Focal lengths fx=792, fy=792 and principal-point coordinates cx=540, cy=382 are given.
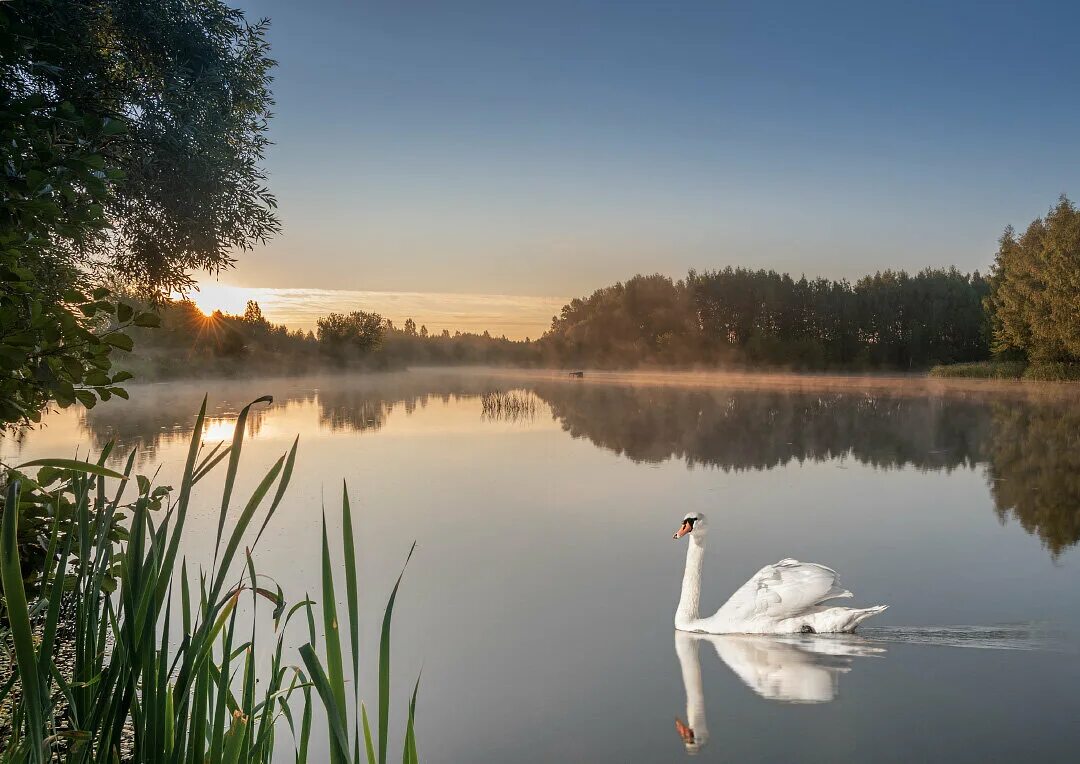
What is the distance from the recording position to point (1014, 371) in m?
35.5

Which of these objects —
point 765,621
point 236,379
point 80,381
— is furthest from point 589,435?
point 236,379

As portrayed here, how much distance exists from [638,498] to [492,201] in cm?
2546

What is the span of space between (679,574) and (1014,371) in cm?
3551

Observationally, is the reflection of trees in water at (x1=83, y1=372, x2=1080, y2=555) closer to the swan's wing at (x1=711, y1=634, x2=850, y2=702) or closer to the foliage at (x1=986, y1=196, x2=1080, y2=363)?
the swan's wing at (x1=711, y1=634, x2=850, y2=702)

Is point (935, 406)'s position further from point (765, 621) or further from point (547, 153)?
point (765, 621)

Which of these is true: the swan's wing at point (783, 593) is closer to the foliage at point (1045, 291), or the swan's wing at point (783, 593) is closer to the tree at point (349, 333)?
the foliage at point (1045, 291)

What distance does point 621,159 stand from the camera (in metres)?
34.0

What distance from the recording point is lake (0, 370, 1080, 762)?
3.75m

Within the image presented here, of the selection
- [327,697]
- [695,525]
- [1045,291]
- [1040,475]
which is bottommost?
[1040,475]

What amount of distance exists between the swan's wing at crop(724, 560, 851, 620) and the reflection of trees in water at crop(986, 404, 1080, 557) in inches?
137

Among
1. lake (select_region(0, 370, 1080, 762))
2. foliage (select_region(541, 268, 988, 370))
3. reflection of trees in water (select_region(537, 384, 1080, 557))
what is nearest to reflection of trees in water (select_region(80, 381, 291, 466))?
lake (select_region(0, 370, 1080, 762))

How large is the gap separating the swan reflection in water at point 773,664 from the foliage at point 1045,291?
3245cm

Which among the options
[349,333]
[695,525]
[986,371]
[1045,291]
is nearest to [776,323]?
[986,371]

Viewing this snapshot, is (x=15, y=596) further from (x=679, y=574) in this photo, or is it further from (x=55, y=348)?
(x=679, y=574)
